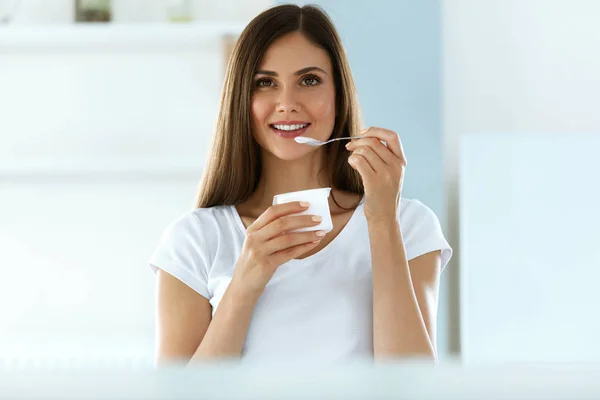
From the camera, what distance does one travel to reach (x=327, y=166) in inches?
65.2

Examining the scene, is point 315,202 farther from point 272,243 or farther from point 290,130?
point 290,130

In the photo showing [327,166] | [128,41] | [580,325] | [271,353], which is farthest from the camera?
[128,41]

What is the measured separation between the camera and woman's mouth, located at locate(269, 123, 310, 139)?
1484mm

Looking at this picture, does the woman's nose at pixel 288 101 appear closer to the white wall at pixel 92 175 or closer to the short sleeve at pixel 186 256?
the short sleeve at pixel 186 256

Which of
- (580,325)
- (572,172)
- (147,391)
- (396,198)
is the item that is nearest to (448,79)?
(572,172)

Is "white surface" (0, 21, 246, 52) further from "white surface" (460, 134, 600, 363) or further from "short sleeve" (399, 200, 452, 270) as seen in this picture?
"short sleeve" (399, 200, 452, 270)

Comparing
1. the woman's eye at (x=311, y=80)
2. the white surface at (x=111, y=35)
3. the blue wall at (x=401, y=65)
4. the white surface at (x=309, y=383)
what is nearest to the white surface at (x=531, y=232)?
the blue wall at (x=401, y=65)

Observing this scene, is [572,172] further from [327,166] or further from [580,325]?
[327,166]

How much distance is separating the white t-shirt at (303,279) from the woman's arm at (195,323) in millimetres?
26

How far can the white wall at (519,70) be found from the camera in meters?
3.10

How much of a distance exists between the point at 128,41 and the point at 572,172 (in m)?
1.75

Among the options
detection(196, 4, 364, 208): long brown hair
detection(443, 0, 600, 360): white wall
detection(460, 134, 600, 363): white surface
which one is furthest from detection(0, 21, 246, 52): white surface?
detection(196, 4, 364, 208): long brown hair

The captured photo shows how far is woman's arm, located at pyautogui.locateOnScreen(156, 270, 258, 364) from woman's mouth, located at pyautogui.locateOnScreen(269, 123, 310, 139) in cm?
31

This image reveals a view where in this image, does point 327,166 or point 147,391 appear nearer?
point 147,391
